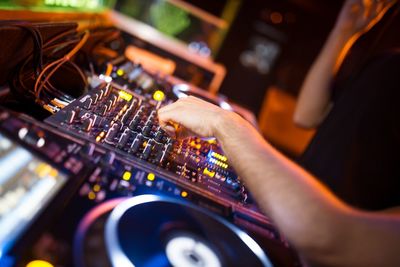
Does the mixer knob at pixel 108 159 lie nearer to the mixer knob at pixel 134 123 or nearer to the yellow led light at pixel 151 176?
the yellow led light at pixel 151 176

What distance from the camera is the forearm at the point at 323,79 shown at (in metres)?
1.86

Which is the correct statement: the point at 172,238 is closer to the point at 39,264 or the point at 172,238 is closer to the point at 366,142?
the point at 39,264

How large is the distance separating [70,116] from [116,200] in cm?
28

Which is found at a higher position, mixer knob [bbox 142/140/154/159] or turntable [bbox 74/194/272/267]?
mixer knob [bbox 142/140/154/159]

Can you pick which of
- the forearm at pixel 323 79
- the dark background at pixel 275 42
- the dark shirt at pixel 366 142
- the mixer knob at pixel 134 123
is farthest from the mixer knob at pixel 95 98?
the dark background at pixel 275 42

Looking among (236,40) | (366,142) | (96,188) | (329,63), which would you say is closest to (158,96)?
(96,188)

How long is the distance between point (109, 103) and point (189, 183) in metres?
0.34

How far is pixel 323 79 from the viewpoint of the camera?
1876mm

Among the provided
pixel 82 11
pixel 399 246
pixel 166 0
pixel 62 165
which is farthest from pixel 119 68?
pixel 166 0

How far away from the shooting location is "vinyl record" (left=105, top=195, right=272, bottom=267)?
0.52 m

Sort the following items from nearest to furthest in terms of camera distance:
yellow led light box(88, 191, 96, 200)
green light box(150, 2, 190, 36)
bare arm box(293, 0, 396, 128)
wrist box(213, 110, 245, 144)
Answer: yellow led light box(88, 191, 96, 200), wrist box(213, 110, 245, 144), bare arm box(293, 0, 396, 128), green light box(150, 2, 190, 36)

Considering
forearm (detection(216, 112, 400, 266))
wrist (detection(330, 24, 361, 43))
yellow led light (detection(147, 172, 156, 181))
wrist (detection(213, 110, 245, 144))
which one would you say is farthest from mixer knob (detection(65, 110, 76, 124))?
wrist (detection(330, 24, 361, 43))

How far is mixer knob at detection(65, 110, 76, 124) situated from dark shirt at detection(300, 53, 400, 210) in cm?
124

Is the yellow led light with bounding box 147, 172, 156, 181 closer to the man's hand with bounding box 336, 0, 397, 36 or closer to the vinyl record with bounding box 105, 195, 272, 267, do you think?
the vinyl record with bounding box 105, 195, 272, 267
